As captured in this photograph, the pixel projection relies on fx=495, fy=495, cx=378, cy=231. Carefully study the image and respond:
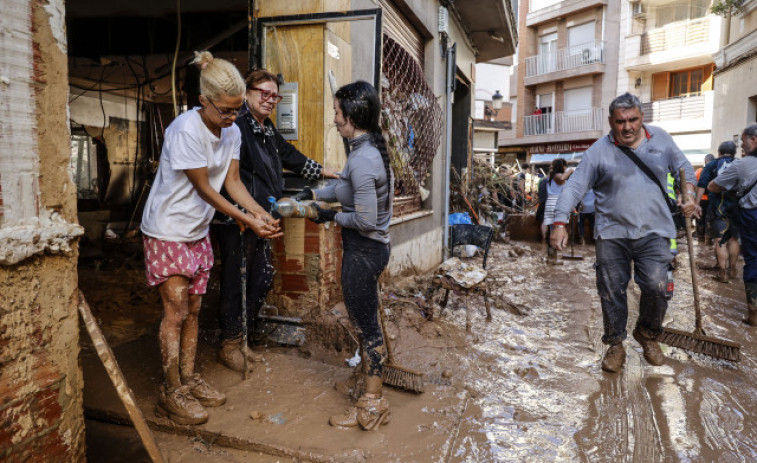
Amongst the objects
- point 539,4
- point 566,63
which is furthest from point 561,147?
point 539,4

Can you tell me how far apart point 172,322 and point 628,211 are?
127 inches

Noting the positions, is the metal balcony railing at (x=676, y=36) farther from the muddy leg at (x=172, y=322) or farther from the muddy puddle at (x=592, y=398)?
the muddy leg at (x=172, y=322)

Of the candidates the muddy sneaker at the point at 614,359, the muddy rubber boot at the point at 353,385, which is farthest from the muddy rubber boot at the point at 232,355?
the muddy sneaker at the point at 614,359

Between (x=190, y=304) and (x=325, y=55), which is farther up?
(x=325, y=55)

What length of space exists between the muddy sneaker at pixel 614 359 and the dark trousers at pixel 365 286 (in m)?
2.01

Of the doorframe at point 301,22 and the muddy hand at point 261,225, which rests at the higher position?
the doorframe at point 301,22

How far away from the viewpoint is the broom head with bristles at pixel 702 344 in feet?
12.6

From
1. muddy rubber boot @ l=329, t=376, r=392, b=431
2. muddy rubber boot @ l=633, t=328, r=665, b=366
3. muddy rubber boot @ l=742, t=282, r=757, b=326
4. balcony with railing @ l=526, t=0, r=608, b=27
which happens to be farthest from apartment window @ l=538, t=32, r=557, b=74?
muddy rubber boot @ l=329, t=376, r=392, b=431

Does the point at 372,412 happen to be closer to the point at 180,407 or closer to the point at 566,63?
the point at 180,407

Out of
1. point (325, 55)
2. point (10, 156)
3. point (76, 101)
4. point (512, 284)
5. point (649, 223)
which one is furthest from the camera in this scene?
point (76, 101)

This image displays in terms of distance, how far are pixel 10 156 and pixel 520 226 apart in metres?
10.6

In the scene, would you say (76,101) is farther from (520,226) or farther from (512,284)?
(520,226)

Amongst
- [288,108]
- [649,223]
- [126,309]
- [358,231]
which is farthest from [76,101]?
[649,223]

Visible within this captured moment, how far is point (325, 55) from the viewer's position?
4047 millimetres
